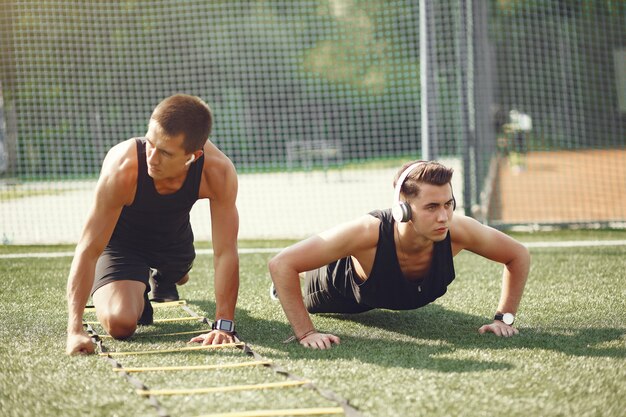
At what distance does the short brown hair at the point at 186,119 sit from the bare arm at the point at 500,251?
1.38m

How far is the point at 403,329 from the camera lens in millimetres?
4336

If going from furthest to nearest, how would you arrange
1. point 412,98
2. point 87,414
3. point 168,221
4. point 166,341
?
1. point 412,98
2. point 168,221
3. point 166,341
4. point 87,414

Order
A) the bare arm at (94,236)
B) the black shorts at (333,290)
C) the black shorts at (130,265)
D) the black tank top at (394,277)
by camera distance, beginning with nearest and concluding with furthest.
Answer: the bare arm at (94,236) → the black tank top at (394,277) → the black shorts at (333,290) → the black shorts at (130,265)

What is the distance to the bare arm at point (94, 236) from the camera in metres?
3.77

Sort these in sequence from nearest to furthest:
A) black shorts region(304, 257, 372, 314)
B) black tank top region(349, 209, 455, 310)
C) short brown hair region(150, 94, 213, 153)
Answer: short brown hair region(150, 94, 213, 153) < black tank top region(349, 209, 455, 310) < black shorts region(304, 257, 372, 314)

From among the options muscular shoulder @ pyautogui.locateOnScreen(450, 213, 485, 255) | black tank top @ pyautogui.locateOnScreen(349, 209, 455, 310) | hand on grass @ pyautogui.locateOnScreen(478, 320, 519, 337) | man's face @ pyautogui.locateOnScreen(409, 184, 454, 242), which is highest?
man's face @ pyautogui.locateOnScreen(409, 184, 454, 242)

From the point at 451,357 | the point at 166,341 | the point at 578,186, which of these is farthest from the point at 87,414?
the point at 578,186

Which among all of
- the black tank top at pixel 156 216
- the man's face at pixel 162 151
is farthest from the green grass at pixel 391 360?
the man's face at pixel 162 151

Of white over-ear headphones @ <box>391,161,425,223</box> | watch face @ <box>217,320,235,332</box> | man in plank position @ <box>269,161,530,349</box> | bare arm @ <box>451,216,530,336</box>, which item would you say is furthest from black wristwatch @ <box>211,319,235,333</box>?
bare arm @ <box>451,216,530,336</box>

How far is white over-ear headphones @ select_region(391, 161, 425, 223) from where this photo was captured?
369 cm

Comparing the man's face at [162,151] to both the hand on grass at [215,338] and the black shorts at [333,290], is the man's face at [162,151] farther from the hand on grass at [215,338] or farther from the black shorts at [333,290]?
the black shorts at [333,290]

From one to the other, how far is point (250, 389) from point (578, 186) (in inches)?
530

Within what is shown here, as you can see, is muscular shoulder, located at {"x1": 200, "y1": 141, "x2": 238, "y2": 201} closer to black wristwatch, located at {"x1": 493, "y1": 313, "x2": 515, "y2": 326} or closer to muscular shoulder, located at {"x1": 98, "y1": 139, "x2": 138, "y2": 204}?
muscular shoulder, located at {"x1": 98, "y1": 139, "x2": 138, "y2": 204}

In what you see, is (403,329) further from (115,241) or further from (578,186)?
(578,186)
